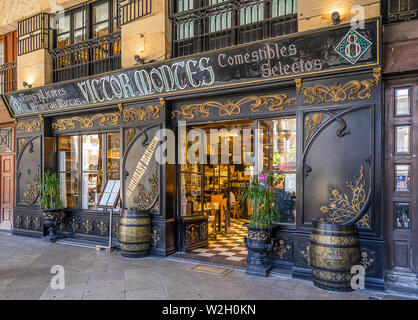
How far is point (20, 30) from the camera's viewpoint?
29.2 ft

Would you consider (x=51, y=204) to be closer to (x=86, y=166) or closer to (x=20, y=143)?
(x=86, y=166)

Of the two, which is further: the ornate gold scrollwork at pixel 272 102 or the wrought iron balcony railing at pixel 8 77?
the wrought iron balcony railing at pixel 8 77

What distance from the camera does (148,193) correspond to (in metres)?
6.80

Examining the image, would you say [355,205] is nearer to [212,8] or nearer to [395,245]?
[395,245]

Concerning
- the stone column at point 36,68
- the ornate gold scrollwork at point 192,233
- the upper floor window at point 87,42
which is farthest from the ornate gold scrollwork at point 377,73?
the stone column at point 36,68

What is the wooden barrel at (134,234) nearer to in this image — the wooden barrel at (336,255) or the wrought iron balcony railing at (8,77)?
the wooden barrel at (336,255)

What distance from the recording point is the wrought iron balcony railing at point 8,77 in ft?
30.7

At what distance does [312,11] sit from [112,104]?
4.41 metres

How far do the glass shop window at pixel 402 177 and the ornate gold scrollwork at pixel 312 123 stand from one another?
1268 mm

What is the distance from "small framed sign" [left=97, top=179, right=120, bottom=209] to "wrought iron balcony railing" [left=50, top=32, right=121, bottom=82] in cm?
261

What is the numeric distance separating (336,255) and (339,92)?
236 centimetres

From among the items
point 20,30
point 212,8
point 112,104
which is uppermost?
point 20,30
